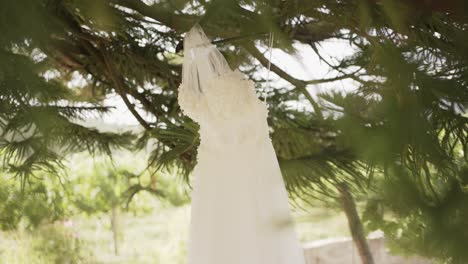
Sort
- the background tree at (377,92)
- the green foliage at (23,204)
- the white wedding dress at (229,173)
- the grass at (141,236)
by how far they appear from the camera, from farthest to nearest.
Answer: the grass at (141,236)
the green foliage at (23,204)
the white wedding dress at (229,173)
the background tree at (377,92)

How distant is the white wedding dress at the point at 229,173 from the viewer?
0.77 metres

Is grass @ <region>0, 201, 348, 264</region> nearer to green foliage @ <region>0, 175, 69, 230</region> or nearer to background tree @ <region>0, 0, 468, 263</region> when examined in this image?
green foliage @ <region>0, 175, 69, 230</region>

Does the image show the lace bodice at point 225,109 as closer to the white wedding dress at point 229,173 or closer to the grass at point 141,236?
the white wedding dress at point 229,173

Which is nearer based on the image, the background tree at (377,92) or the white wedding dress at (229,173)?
the background tree at (377,92)

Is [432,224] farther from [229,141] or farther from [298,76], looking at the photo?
[298,76]

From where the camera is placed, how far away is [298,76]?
3.63 feet

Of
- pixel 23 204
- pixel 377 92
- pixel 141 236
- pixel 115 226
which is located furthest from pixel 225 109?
pixel 141 236

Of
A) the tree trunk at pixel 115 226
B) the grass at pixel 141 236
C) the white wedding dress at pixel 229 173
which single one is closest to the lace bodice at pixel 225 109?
the white wedding dress at pixel 229 173

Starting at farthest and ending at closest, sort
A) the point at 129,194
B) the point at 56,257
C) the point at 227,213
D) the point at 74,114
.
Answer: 1. the point at 56,257
2. the point at 129,194
3. the point at 74,114
4. the point at 227,213

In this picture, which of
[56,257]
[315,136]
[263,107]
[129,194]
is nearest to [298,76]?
[263,107]

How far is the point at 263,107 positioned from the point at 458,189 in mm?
506

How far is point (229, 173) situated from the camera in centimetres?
79

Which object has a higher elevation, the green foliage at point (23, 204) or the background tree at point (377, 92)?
the green foliage at point (23, 204)

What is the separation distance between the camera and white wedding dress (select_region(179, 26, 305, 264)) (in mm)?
772
